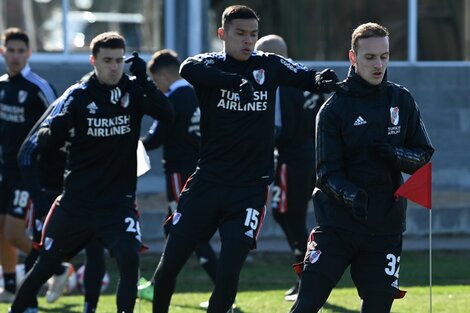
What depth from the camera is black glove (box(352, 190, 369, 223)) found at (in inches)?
237

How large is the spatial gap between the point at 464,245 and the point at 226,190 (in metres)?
6.41

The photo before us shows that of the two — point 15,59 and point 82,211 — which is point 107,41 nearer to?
point 82,211

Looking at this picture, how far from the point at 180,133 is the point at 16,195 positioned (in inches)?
60.1

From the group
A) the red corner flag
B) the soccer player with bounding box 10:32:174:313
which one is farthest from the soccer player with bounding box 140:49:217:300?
the red corner flag

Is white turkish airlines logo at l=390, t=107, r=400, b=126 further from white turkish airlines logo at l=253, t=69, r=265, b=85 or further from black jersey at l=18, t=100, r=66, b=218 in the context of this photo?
black jersey at l=18, t=100, r=66, b=218

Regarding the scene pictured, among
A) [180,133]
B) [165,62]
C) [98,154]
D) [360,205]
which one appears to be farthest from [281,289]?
[360,205]

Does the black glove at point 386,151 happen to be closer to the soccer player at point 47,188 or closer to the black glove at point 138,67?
the black glove at point 138,67

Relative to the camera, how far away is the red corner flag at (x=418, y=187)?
6.39 metres

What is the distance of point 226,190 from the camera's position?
23.8 ft

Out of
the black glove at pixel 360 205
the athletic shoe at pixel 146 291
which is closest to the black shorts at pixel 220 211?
the black glove at pixel 360 205

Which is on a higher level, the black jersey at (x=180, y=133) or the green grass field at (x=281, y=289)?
the black jersey at (x=180, y=133)

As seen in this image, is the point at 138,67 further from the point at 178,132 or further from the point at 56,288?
the point at 56,288

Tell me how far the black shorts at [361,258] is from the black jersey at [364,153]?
0.18 feet

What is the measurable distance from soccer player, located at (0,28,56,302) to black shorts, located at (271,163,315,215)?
2024mm
